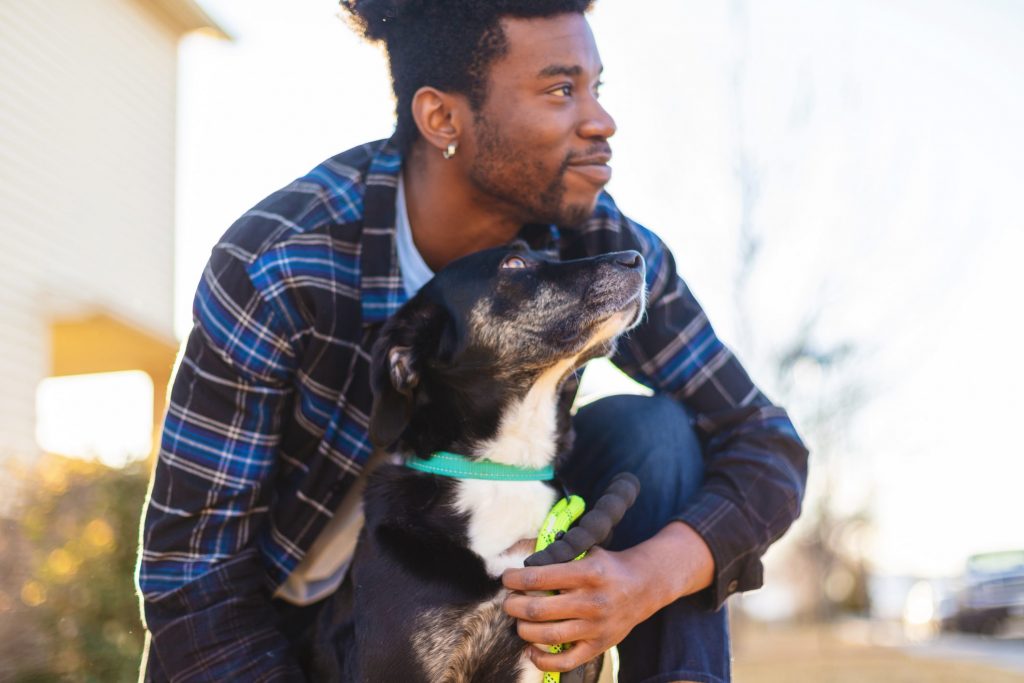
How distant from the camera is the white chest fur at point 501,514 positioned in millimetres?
2709

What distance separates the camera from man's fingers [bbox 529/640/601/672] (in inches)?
101

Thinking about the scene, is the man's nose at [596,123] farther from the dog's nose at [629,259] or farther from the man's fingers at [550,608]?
the man's fingers at [550,608]

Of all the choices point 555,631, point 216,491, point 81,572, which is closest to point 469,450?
point 555,631

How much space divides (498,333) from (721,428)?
0.74 metres

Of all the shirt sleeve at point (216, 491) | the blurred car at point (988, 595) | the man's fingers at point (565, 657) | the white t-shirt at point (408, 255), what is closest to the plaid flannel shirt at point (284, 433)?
the shirt sleeve at point (216, 491)

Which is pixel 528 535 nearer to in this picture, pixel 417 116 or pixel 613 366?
pixel 613 366

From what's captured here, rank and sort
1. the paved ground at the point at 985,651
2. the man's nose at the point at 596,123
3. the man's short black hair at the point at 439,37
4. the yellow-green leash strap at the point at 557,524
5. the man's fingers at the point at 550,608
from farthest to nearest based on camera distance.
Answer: the paved ground at the point at 985,651 < the man's short black hair at the point at 439,37 < the man's nose at the point at 596,123 < the yellow-green leash strap at the point at 557,524 < the man's fingers at the point at 550,608

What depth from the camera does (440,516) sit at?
2.75m

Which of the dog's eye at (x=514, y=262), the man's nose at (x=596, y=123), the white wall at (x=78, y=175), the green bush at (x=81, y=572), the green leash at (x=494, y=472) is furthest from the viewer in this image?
the white wall at (x=78, y=175)

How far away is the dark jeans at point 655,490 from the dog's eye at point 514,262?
495 millimetres

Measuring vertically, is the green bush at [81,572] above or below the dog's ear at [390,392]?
below

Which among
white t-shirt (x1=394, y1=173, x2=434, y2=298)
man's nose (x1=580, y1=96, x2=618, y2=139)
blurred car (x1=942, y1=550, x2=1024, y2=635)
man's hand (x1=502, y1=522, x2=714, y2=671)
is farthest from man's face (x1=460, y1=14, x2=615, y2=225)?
blurred car (x1=942, y1=550, x2=1024, y2=635)

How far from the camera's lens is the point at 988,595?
17203mm

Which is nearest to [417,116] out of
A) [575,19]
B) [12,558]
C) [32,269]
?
[575,19]
